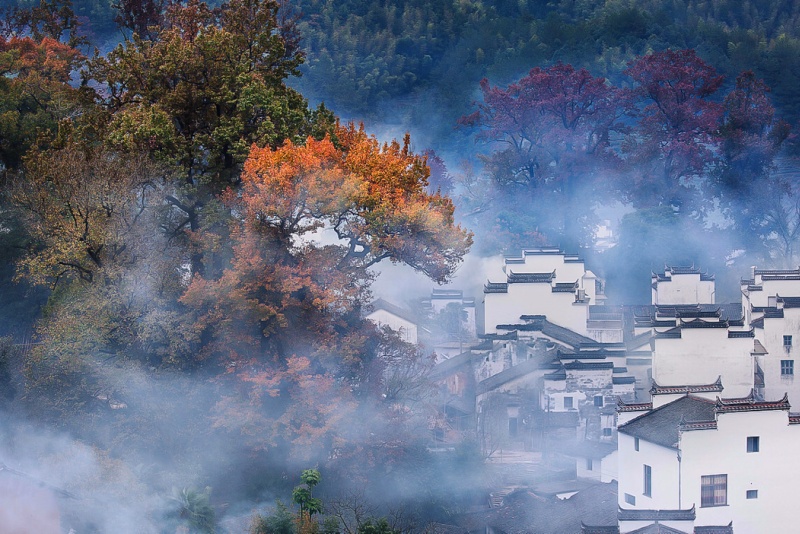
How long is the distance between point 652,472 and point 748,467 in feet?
4.97

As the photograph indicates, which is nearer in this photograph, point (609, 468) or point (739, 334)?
point (609, 468)

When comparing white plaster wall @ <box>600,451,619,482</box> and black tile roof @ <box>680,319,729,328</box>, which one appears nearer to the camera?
white plaster wall @ <box>600,451,619,482</box>

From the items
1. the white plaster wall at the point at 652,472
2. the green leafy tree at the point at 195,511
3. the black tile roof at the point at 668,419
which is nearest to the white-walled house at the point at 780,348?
the black tile roof at the point at 668,419

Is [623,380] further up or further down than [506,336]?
further down


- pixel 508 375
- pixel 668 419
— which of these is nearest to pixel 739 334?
pixel 508 375

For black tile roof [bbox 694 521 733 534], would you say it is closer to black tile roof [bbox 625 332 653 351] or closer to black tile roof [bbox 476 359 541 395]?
black tile roof [bbox 476 359 541 395]

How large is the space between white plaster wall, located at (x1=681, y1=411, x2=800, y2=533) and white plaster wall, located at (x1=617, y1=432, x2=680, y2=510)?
242 mm

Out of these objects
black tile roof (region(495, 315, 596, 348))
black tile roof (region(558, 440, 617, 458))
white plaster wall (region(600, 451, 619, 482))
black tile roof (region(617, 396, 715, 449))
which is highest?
black tile roof (region(495, 315, 596, 348))

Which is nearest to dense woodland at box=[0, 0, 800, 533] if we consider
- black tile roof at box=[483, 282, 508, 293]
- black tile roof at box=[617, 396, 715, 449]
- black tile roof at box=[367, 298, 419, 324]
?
black tile roof at box=[617, 396, 715, 449]

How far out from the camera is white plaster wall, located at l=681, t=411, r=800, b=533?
19.6 m

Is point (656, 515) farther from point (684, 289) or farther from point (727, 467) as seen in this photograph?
point (684, 289)

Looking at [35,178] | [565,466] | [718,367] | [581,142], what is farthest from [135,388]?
[581,142]

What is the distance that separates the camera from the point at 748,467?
19.8 meters

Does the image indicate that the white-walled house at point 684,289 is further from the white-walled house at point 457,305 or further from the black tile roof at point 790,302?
the white-walled house at point 457,305
